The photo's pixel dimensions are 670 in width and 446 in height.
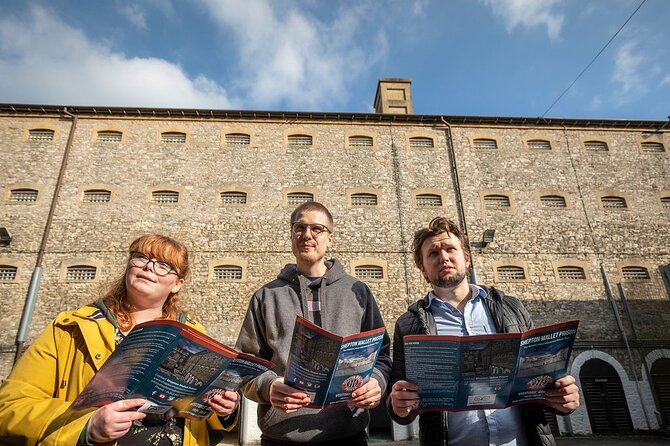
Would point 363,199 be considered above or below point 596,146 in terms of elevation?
below

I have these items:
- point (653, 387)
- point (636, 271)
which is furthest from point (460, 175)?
point (653, 387)

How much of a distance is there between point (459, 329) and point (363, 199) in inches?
428

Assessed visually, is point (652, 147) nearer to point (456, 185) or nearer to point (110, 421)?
point (456, 185)

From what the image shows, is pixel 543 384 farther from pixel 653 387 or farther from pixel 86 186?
pixel 86 186

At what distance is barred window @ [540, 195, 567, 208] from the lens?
1370 centimetres

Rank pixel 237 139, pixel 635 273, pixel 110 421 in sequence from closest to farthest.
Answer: pixel 110 421 → pixel 635 273 → pixel 237 139

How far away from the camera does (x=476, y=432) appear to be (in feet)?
8.04

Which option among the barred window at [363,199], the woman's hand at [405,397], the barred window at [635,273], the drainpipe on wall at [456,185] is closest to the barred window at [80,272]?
the barred window at [363,199]

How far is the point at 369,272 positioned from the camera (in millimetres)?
12492

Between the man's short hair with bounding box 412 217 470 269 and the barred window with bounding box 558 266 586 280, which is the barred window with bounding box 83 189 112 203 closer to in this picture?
the man's short hair with bounding box 412 217 470 269

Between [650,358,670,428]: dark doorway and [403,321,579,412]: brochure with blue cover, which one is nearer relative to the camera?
[403,321,579,412]: brochure with blue cover

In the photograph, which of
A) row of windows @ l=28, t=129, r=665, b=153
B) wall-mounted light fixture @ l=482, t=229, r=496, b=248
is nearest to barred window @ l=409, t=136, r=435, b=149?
row of windows @ l=28, t=129, r=665, b=153

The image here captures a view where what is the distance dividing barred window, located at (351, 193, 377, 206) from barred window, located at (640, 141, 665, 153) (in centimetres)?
1069

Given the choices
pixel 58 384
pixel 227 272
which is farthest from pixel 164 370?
pixel 227 272
